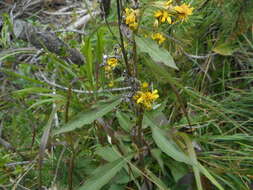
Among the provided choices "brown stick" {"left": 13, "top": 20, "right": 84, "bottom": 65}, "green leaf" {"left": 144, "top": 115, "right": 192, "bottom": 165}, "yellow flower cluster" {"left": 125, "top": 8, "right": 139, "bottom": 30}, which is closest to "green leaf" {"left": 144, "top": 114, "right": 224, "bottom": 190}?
"green leaf" {"left": 144, "top": 115, "right": 192, "bottom": 165}

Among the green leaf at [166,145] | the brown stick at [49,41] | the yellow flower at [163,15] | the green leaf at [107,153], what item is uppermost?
the yellow flower at [163,15]

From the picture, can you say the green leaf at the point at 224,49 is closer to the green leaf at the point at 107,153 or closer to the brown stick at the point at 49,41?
the brown stick at the point at 49,41

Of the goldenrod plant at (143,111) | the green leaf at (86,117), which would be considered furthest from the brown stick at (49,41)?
the green leaf at (86,117)

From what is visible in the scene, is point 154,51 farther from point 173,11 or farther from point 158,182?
point 158,182

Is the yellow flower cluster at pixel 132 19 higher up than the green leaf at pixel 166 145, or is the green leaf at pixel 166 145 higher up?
the yellow flower cluster at pixel 132 19

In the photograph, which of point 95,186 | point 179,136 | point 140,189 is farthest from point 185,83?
point 95,186

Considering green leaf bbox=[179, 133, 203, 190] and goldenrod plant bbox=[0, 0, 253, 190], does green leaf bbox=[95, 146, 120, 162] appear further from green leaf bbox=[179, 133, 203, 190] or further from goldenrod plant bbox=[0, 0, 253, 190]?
green leaf bbox=[179, 133, 203, 190]
